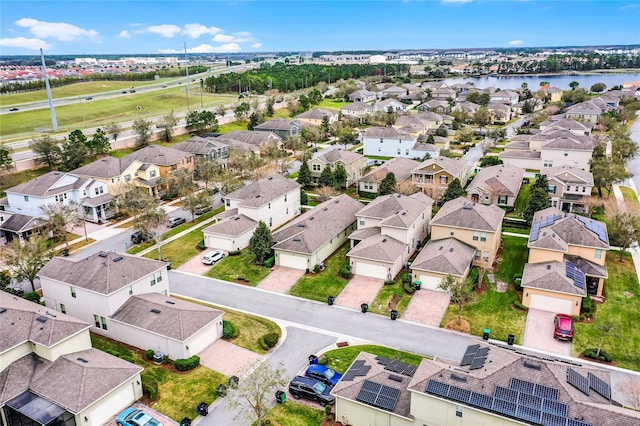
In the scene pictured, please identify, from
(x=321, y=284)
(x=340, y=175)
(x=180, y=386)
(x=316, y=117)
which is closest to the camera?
(x=180, y=386)

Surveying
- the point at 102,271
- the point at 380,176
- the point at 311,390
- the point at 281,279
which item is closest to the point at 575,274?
the point at 311,390

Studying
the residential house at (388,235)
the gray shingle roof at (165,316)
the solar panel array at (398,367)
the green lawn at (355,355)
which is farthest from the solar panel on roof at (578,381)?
the gray shingle roof at (165,316)

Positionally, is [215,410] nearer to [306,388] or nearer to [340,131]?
[306,388]

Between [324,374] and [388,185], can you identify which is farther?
[388,185]

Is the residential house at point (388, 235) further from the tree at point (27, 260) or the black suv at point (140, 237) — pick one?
the tree at point (27, 260)

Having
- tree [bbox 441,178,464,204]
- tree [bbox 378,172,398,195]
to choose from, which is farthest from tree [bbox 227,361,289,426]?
tree [bbox 378,172,398,195]

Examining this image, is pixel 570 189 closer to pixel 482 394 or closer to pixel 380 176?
pixel 380 176

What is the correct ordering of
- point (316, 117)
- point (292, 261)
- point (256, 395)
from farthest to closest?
1. point (316, 117)
2. point (292, 261)
3. point (256, 395)
